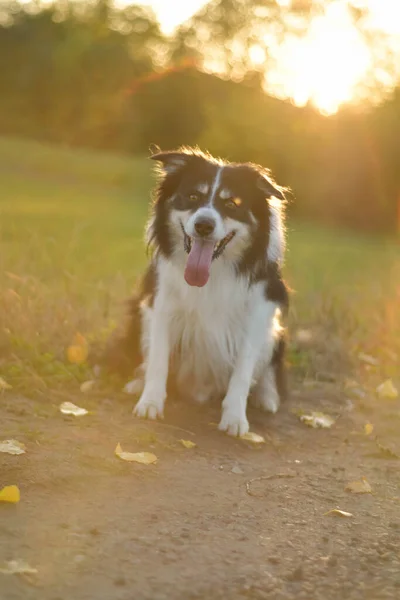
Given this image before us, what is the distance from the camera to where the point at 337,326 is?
23.1 feet

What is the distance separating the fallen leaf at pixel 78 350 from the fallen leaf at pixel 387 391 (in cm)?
217

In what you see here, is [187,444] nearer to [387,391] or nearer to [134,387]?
[134,387]

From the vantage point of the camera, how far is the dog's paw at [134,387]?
197 inches

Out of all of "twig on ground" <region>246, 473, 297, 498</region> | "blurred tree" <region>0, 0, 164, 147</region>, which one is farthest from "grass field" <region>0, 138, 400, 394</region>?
"blurred tree" <region>0, 0, 164, 147</region>

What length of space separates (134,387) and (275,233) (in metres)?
1.33

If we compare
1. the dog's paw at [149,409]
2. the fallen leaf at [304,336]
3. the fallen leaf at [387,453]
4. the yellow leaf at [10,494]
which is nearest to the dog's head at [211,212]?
the dog's paw at [149,409]

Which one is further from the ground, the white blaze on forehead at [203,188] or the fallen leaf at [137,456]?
the white blaze on forehead at [203,188]

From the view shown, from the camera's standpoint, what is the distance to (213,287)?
A: 4.75 metres

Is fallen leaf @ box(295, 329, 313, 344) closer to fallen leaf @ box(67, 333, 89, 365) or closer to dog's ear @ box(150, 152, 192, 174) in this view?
fallen leaf @ box(67, 333, 89, 365)

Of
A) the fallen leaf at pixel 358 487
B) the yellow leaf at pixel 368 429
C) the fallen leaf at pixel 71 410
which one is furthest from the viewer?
the yellow leaf at pixel 368 429

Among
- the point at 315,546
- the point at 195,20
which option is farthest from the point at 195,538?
the point at 195,20

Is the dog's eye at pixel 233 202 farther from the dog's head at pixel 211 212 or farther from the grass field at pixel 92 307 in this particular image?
the grass field at pixel 92 307

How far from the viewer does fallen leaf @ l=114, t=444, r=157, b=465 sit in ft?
12.1

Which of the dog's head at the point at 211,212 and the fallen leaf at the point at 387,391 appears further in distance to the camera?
the fallen leaf at the point at 387,391
